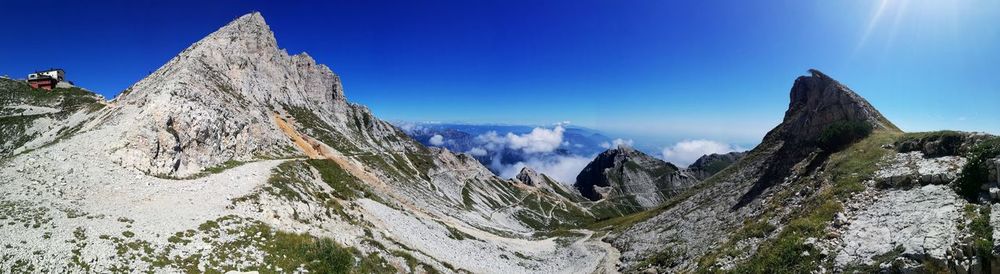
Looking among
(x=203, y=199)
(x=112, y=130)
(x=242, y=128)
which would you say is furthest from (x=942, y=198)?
(x=242, y=128)

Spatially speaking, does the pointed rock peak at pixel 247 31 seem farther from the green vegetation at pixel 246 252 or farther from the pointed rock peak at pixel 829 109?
the pointed rock peak at pixel 829 109

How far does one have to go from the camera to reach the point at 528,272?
2108 inches

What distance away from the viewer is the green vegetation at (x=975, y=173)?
2153 centimetres

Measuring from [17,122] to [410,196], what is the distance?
6946 cm

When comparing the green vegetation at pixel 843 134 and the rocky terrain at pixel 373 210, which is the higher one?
the green vegetation at pixel 843 134

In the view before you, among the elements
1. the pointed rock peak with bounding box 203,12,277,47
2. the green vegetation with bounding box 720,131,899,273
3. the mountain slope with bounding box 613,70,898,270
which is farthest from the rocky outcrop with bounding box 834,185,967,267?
the pointed rock peak with bounding box 203,12,277,47

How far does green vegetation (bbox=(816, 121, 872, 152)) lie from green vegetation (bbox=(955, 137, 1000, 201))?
27958 mm

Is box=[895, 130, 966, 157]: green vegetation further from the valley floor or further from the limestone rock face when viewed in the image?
the limestone rock face

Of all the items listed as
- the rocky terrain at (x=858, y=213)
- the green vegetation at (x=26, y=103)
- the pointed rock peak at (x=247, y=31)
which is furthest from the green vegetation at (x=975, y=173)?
the pointed rock peak at (x=247, y=31)

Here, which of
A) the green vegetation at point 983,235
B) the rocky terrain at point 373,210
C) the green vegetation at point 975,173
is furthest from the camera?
the green vegetation at point 975,173

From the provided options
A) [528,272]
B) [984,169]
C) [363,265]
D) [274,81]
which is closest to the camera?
[984,169]

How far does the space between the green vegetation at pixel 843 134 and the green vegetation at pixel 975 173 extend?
28.0 m

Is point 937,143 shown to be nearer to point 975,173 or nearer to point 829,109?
point 975,173

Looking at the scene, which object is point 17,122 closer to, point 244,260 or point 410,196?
point 410,196
